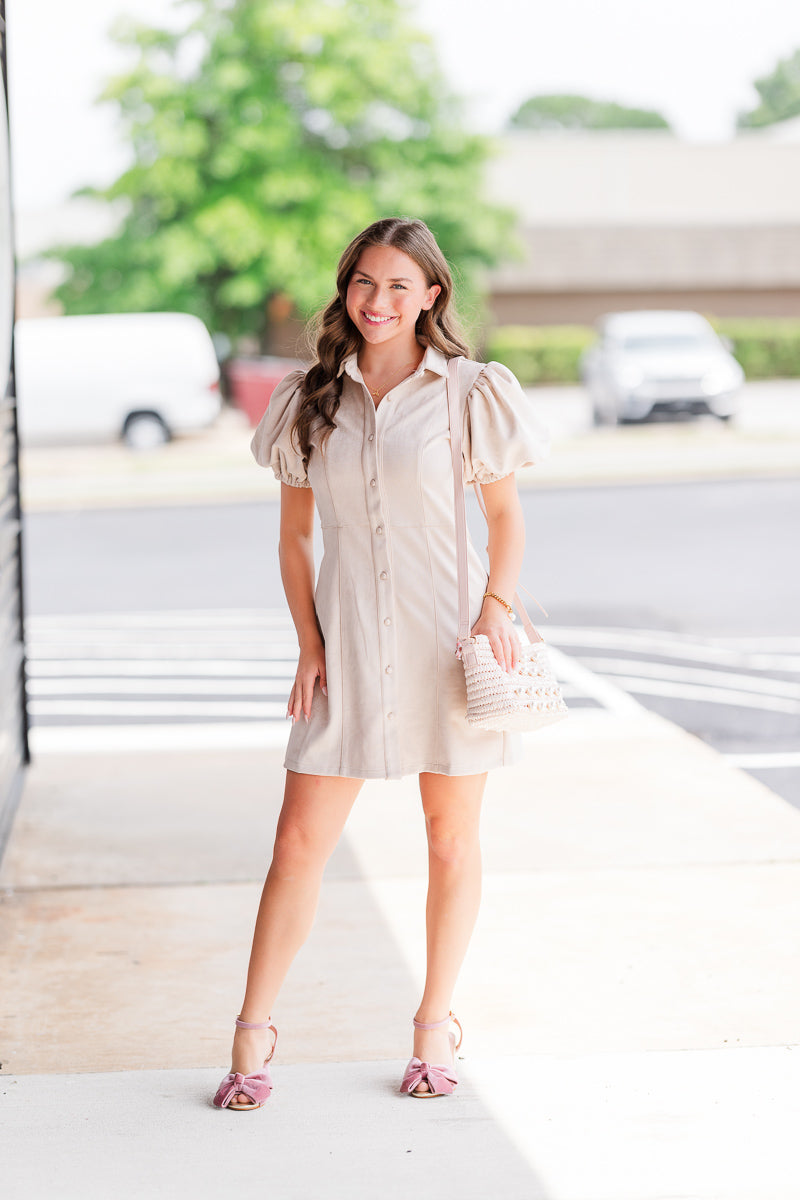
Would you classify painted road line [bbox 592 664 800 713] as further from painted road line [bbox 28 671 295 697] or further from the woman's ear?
the woman's ear

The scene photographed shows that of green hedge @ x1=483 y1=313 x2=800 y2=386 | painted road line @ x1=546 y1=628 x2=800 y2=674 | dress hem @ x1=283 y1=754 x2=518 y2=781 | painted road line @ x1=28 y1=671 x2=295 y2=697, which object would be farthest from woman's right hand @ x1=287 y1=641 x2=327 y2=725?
green hedge @ x1=483 y1=313 x2=800 y2=386

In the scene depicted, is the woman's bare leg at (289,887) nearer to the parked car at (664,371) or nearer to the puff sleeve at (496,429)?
the puff sleeve at (496,429)

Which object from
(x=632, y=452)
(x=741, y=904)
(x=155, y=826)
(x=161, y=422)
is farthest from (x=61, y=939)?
(x=161, y=422)

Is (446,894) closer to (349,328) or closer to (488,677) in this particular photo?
(488,677)

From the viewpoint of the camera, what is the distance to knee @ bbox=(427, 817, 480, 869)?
317 centimetres

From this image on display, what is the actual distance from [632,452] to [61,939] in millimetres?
17325

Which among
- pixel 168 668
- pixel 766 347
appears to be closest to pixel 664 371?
pixel 766 347

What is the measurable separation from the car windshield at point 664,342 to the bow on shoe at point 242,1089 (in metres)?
22.2

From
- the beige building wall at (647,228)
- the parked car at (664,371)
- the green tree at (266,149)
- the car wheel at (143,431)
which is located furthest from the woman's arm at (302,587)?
the beige building wall at (647,228)

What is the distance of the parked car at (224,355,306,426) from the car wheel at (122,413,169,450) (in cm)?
185

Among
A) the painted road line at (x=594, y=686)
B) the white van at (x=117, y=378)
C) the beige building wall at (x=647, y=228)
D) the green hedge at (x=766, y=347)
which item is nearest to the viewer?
the painted road line at (x=594, y=686)

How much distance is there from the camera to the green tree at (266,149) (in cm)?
2859

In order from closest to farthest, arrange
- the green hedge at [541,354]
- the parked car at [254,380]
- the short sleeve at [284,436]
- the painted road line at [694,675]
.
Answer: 1. the short sleeve at [284,436]
2. the painted road line at [694,675]
3. the parked car at [254,380]
4. the green hedge at [541,354]

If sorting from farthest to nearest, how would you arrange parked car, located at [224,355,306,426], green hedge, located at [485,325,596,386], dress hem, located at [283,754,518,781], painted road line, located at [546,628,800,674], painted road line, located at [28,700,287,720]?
green hedge, located at [485,325,596,386] < parked car, located at [224,355,306,426] < painted road line, located at [546,628,800,674] < painted road line, located at [28,700,287,720] < dress hem, located at [283,754,518,781]
